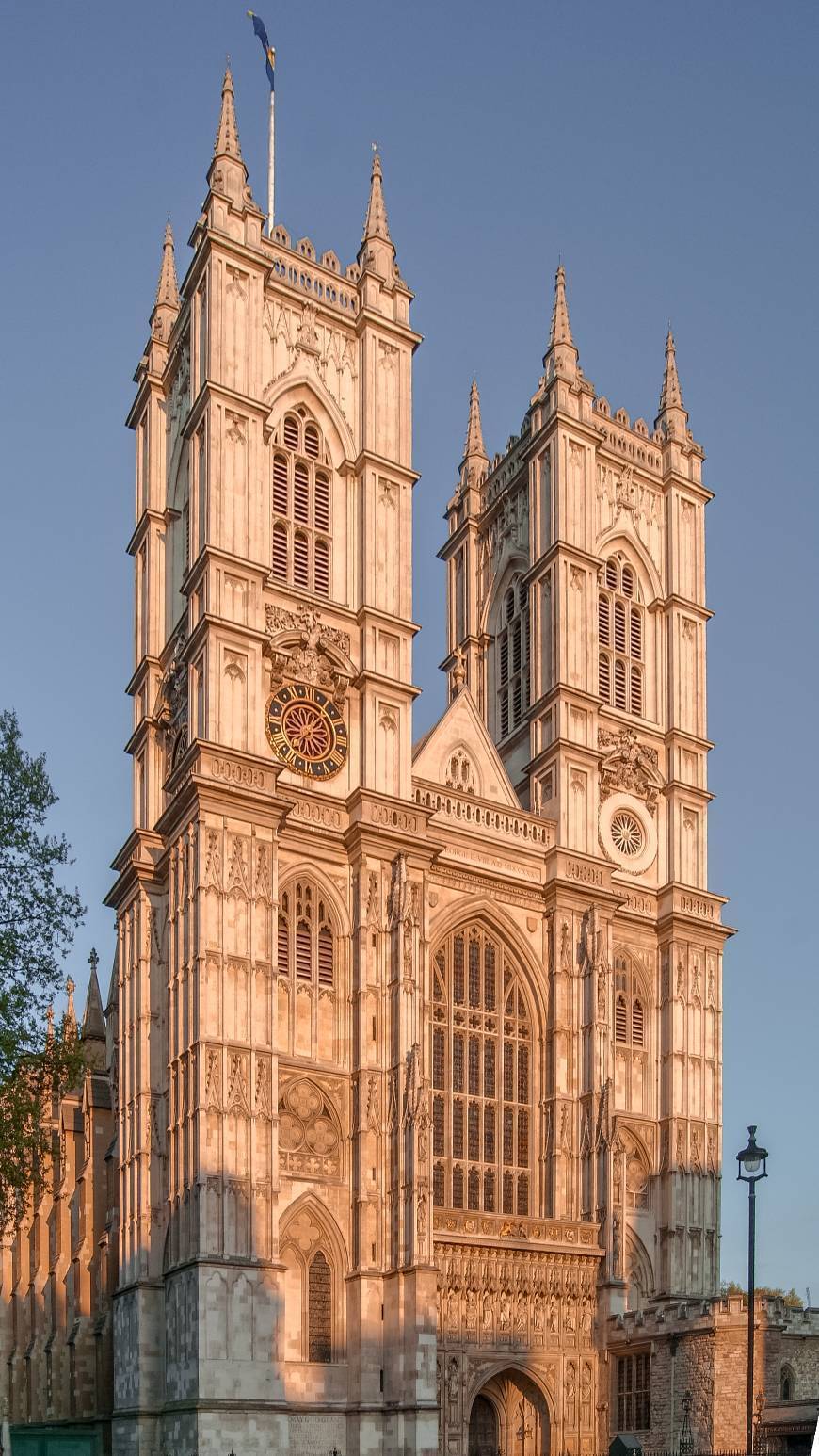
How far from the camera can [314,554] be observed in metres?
46.7

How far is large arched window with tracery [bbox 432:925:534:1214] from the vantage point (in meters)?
43.9

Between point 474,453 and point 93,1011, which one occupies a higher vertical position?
point 474,453

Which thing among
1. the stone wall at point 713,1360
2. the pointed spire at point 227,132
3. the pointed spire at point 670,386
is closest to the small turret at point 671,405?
the pointed spire at point 670,386

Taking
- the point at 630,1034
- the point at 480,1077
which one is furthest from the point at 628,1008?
the point at 480,1077

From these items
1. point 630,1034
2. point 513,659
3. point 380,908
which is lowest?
point 630,1034

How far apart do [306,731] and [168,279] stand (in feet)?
57.0

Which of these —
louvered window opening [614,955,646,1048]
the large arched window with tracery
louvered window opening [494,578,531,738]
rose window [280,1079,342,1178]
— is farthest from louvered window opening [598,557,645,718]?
rose window [280,1079,342,1178]

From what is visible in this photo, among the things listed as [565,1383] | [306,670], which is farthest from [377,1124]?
[306,670]

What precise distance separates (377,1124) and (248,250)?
2334 centimetres

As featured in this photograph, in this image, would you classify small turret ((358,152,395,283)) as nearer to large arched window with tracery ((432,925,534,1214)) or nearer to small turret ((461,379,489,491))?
small turret ((461,379,489,491))

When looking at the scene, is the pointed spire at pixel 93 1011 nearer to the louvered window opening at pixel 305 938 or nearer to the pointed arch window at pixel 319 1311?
the louvered window opening at pixel 305 938

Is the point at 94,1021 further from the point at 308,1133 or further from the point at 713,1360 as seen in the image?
the point at 713,1360

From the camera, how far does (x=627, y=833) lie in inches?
2010

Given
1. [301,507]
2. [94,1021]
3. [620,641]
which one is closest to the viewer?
[301,507]
